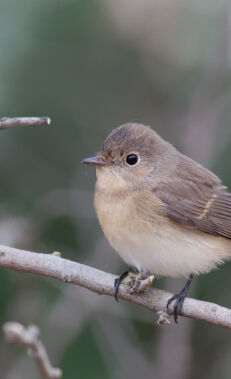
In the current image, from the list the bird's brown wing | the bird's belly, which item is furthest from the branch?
the bird's brown wing

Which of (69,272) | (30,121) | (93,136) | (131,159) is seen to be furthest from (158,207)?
(93,136)

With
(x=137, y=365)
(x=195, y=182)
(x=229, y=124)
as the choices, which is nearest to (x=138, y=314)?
(x=137, y=365)

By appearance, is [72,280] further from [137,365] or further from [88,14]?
[88,14]

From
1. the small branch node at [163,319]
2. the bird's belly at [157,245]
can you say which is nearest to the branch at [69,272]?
the small branch node at [163,319]

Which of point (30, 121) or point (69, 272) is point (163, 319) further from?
point (30, 121)

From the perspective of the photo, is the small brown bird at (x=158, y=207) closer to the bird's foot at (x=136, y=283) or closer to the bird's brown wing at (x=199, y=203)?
the bird's brown wing at (x=199, y=203)

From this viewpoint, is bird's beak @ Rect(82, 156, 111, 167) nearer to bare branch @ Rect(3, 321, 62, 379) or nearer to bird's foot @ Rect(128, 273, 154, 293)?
bird's foot @ Rect(128, 273, 154, 293)

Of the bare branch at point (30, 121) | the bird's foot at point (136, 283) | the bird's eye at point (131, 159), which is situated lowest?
the bird's foot at point (136, 283)
